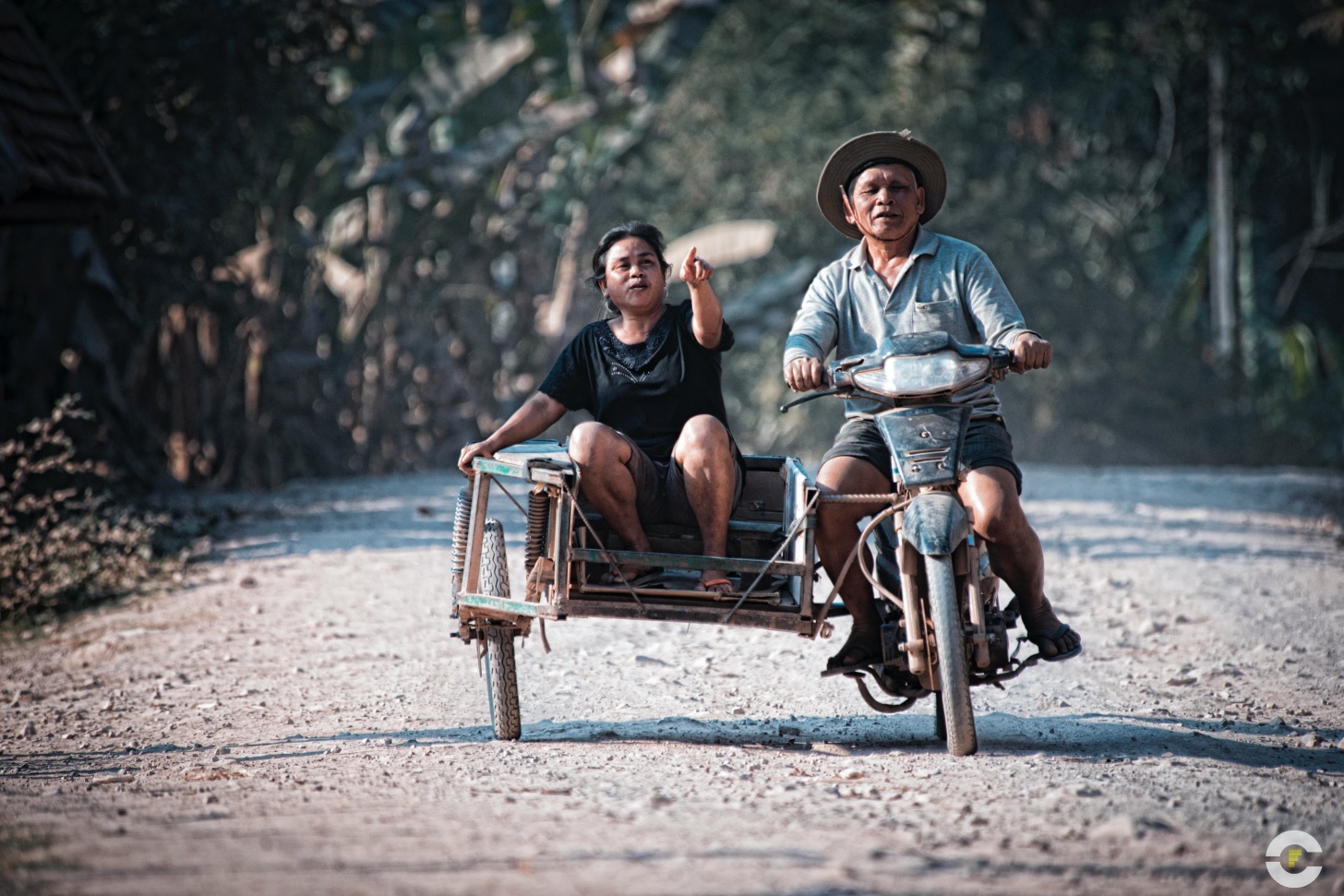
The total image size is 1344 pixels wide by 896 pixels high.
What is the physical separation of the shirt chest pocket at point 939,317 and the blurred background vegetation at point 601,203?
6.83 meters

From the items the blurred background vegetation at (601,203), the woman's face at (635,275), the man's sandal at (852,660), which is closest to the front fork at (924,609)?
the man's sandal at (852,660)

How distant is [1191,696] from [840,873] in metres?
3.46

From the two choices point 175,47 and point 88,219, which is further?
point 175,47

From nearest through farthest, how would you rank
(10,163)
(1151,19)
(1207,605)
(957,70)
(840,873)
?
1. (840,873)
2. (10,163)
3. (1207,605)
4. (1151,19)
5. (957,70)

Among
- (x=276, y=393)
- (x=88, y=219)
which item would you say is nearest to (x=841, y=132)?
(x=276, y=393)

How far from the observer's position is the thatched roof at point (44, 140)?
8195 mm

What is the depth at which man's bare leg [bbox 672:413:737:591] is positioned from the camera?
4.92m

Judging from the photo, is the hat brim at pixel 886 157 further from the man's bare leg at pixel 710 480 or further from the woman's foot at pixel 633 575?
the woman's foot at pixel 633 575

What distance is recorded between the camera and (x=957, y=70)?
1074 inches

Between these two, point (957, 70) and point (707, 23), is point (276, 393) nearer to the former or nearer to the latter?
point (707, 23)

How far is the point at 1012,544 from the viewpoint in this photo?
4.79 metres

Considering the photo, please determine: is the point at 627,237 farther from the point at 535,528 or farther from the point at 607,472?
the point at 535,528

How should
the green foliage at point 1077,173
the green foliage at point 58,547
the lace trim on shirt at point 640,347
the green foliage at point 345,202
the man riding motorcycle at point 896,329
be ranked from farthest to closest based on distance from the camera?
the green foliage at point 1077,173 → the green foliage at point 345,202 → the green foliage at point 58,547 → the lace trim on shirt at point 640,347 → the man riding motorcycle at point 896,329

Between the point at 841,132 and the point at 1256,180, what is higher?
the point at 841,132
